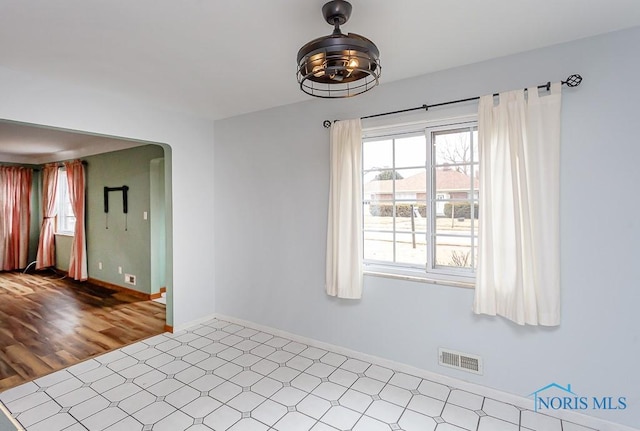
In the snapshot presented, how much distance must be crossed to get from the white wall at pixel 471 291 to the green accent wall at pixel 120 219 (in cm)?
187

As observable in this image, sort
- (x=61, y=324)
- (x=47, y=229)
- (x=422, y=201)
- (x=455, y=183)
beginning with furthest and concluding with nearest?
(x=47, y=229)
(x=61, y=324)
(x=422, y=201)
(x=455, y=183)

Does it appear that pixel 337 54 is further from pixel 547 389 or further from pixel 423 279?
pixel 547 389

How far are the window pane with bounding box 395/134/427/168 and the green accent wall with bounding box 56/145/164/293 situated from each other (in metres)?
3.47

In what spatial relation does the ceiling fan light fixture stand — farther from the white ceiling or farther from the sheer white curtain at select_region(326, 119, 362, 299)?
the sheer white curtain at select_region(326, 119, 362, 299)

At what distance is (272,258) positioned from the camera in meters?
3.60

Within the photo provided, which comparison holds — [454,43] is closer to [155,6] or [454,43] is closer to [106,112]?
[155,6]

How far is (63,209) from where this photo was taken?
22.0 ft

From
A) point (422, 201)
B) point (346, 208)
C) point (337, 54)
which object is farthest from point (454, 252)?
point (337, 54)

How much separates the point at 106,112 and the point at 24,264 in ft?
19.8

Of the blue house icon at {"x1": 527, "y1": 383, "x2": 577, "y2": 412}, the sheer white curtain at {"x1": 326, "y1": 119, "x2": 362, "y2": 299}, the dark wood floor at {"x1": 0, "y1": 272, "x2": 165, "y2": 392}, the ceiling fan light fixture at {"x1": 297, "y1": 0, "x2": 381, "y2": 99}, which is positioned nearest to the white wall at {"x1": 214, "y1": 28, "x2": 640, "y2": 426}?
the blue house icon at {"x1": 527, "y1": 383, "x2": 577, "y2": 412}

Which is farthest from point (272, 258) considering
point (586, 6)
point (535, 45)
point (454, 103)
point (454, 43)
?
point (586, 6)

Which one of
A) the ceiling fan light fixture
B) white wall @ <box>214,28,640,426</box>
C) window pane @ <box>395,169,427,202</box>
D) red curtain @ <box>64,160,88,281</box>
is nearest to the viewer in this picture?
the ceiling fan light fixture

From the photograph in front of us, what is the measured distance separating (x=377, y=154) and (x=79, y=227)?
18.6 ft

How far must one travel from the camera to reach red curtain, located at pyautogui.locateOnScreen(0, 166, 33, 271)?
665 cm
